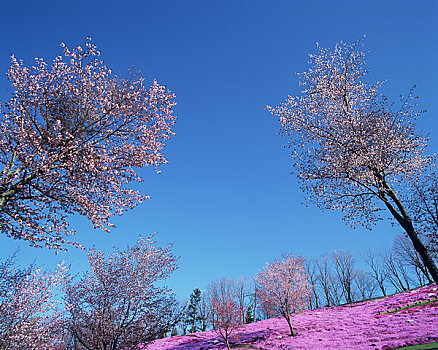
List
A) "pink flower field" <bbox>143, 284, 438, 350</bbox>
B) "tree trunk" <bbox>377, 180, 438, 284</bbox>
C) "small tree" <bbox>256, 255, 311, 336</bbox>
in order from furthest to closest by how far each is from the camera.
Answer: "small tree" <bbox>256, 255, 311, 336</bbox> < "pink flower field" <bbox>143, 284, 438, 350</bbox> < "tree trunk" <bbox>377, 180, 438, 284</bbox>

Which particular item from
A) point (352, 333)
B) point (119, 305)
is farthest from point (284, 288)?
point (119, 305)

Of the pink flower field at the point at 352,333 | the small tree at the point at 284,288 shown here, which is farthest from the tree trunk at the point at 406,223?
the small tree at the point at 284,288

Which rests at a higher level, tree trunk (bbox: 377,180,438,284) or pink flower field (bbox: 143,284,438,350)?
tree trunk (bbox: 377,180,438,284)

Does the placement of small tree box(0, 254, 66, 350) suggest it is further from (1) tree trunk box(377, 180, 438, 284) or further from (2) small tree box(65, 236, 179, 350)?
(1) tree trunk box(377, 180, 438, 284)

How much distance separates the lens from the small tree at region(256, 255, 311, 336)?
93.1 ft

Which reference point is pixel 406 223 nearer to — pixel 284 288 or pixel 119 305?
pixel 119 305

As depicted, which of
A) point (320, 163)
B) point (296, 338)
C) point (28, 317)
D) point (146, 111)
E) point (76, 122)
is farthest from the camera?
point (296, 338)

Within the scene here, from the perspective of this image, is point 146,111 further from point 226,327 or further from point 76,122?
point 226,327

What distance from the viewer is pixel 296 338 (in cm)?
2339

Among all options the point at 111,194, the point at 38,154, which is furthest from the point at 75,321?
the point at 38,154

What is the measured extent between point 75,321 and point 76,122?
12.2m

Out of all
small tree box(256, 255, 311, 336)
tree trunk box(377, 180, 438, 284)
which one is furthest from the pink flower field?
tree trunk box(377, 180, 438, 284)

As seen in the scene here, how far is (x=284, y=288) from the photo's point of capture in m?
29.4

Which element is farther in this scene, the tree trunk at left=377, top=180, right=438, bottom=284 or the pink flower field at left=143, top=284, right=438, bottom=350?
the pink flower field at left=143, top=284, right=438, bottom=350
